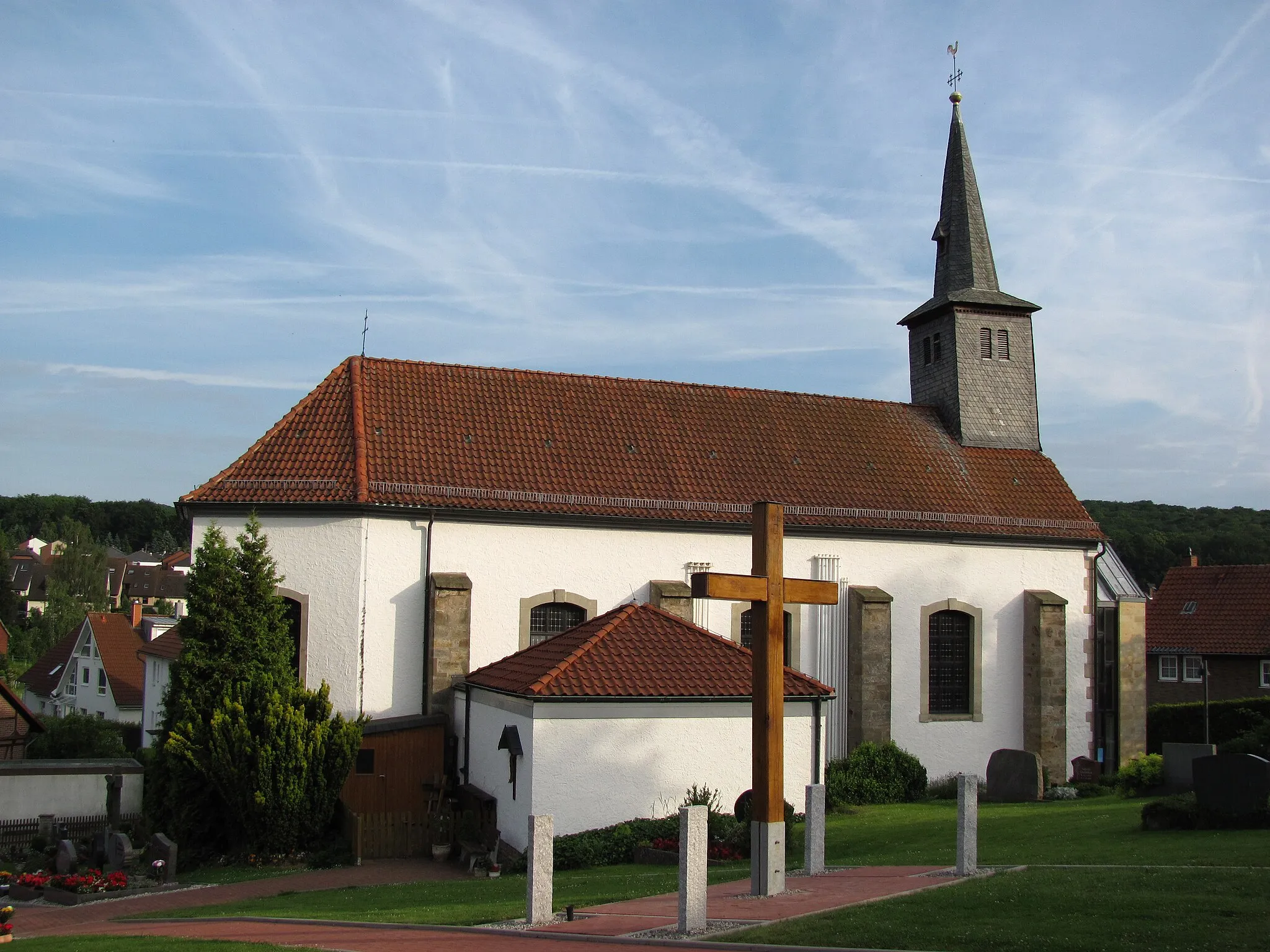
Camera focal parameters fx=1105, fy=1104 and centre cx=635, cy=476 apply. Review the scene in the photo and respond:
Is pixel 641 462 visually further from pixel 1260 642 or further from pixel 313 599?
pixel 1260 642

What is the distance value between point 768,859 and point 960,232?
23.0m

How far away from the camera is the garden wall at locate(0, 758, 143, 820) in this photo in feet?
73.8

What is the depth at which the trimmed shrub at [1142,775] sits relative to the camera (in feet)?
67.0

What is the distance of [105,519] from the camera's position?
17988cm

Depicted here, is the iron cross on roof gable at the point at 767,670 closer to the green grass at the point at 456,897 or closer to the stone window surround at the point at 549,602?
the green grass at the point at 456,897

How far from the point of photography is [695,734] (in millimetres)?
18766

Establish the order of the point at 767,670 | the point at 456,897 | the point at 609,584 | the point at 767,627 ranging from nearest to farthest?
1. the point at 767,670
2. the point at 767,627
3. the point at 456,897
4. the point at 609,584

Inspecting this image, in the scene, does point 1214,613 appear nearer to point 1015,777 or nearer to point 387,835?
point 1015,777

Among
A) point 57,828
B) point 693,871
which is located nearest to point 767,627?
point 693,871

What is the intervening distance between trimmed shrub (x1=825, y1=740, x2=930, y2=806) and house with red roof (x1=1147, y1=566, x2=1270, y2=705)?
74.8 feet

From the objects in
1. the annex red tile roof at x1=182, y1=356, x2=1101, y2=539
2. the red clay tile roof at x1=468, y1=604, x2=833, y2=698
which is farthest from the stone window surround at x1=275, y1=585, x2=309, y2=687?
the red clay tile roof at x1=468, y1=604, x2=833, y2=698

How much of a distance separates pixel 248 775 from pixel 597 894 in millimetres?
7973

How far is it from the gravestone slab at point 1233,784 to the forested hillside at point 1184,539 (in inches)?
2133

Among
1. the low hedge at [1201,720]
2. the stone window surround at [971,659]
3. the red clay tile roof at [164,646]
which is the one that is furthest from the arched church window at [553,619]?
the red clay tile roof at [164,646]
